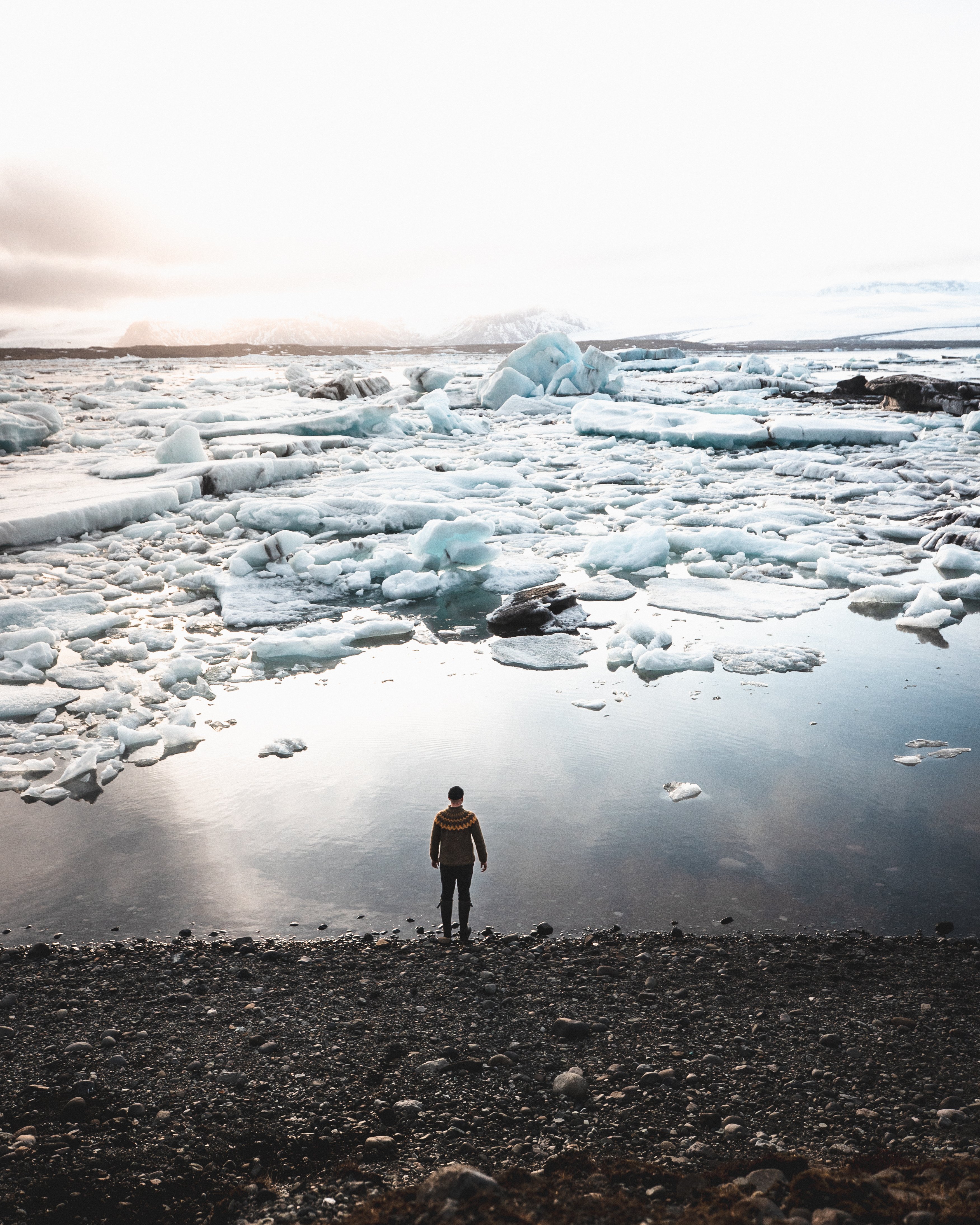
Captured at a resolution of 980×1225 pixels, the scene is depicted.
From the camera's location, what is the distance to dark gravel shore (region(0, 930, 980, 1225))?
2.10 metres

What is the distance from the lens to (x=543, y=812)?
4.50 metres

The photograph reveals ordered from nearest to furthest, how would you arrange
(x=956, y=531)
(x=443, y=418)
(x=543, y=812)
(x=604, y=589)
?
(x=543, y=812) < (x=604, y=589) < (x=956, y=531) < (x=443, y=418)

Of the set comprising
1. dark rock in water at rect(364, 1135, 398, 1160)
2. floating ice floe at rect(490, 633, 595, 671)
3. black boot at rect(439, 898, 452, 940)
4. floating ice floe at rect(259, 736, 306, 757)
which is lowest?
floating ice floe at rect(490, 633, 595, 671)

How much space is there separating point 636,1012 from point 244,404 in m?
22.8

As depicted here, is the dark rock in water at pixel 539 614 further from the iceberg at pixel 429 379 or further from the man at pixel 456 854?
the iceberg at pixel 429 379

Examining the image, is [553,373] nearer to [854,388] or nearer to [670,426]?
[670,426]

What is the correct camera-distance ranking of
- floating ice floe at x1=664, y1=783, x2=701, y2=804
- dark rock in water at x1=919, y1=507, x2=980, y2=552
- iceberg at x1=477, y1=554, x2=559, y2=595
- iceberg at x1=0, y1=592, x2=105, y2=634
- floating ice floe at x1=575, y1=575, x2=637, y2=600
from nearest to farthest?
floating ice floe at x1=664, y1=783, x2=701, y2=804, iceberg at x1=0, y1=592, x2=105, y2=634, floating ice floe at x1=575, y1=575, x2=637, y2=600, iceberg at x1=477, y1=554, x2=559, y2=595, dark rock in water at x1=919, y1=507, x2=980, y2=552

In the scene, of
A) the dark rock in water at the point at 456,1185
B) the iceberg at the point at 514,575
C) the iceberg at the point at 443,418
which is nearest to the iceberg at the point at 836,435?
the iceberg at the point at 443,418

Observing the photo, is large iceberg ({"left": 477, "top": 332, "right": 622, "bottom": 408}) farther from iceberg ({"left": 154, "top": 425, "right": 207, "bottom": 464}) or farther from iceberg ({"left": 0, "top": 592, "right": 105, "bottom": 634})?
iceberg ({"left": 0, "top": 592, "right": 105, "bottom": 634})

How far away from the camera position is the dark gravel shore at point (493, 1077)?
210 centimetres

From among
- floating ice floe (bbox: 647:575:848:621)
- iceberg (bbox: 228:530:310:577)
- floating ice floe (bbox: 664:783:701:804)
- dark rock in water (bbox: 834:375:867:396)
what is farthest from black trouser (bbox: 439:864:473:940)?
dark rock in water (bbox: 834:375:867:396)

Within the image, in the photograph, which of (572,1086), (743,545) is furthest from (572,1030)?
(743,545)

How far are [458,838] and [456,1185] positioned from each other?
142 cm

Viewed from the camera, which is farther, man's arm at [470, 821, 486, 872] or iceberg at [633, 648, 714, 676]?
iceberg at [633, 648, 714, 676]
